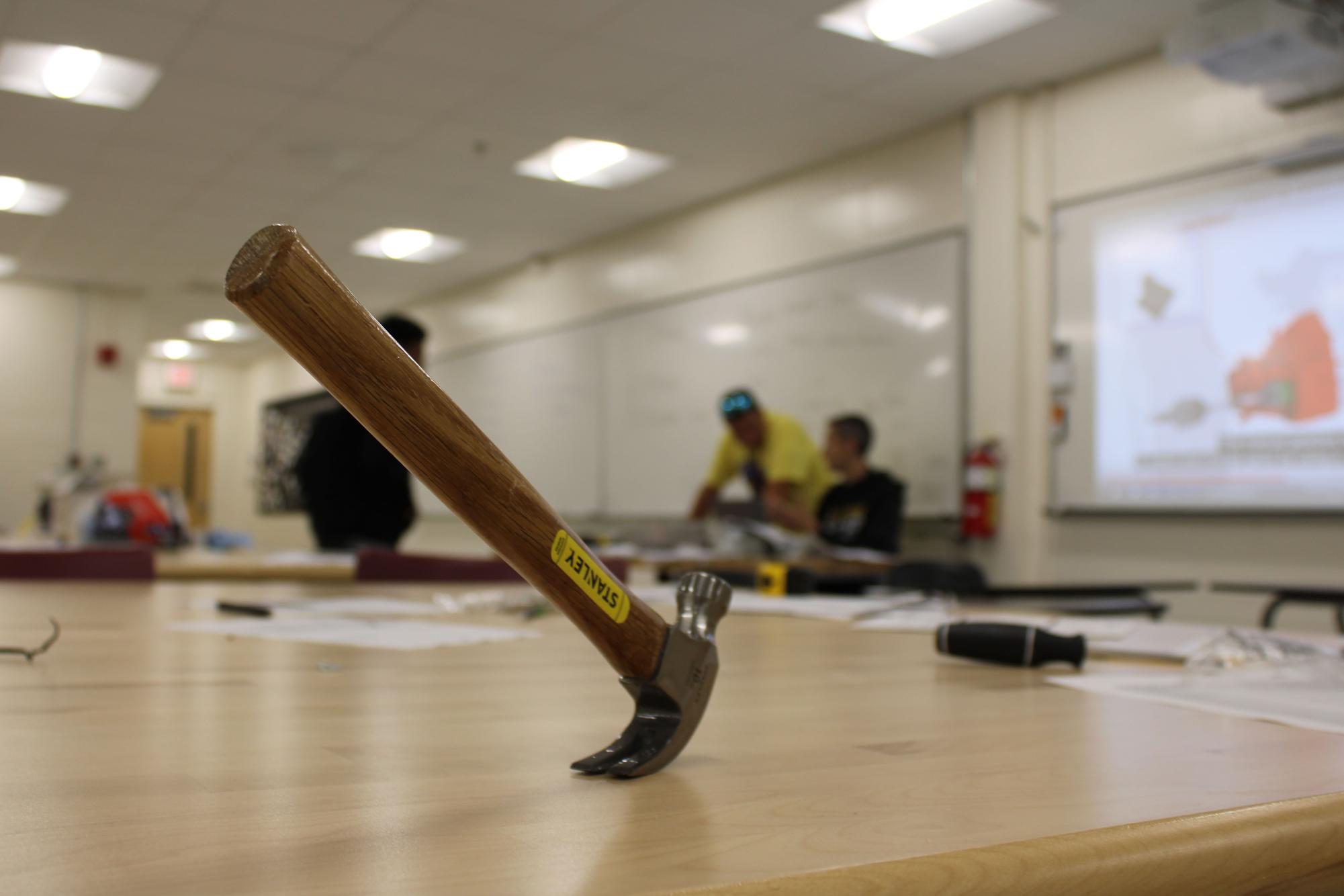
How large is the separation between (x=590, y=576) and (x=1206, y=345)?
4433 mm

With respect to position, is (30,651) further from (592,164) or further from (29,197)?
(29,197)

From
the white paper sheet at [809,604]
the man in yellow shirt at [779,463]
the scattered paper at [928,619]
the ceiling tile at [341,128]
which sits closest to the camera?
the scattered paper at [928,619]

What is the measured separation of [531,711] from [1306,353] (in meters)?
4.13

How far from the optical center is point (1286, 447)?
13.4 ft

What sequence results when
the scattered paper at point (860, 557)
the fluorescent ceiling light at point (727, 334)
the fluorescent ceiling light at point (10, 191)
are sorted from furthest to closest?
the fluorescent ceiling light at point (727, 334) → the fluorescent ceiling light at point (10, 191) → the scattered paper at point (860, 557)

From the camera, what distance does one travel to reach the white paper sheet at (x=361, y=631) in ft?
3.54

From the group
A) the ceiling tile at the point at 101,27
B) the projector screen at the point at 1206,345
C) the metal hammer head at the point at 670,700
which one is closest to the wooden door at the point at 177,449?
the ceiling tile at the point at 101,27

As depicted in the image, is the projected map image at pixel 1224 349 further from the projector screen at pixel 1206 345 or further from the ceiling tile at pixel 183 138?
the ceiling tile at pixel 183 138

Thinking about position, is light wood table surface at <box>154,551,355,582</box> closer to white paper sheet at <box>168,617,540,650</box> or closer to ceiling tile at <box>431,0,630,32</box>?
white paper sheet at <box>168,617,540,650</box>

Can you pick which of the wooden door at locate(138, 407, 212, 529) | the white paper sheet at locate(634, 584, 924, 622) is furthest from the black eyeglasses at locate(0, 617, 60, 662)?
the wooden door at locate(138, 407, 212, 529)

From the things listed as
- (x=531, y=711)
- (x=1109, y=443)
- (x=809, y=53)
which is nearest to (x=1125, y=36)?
(x=809, y=53)

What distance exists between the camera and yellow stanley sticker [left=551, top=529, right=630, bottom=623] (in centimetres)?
43

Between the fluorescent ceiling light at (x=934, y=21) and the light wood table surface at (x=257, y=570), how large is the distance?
2805 millimetres

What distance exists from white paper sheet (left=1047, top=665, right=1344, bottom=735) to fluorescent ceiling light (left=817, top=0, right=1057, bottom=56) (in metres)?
3.78
